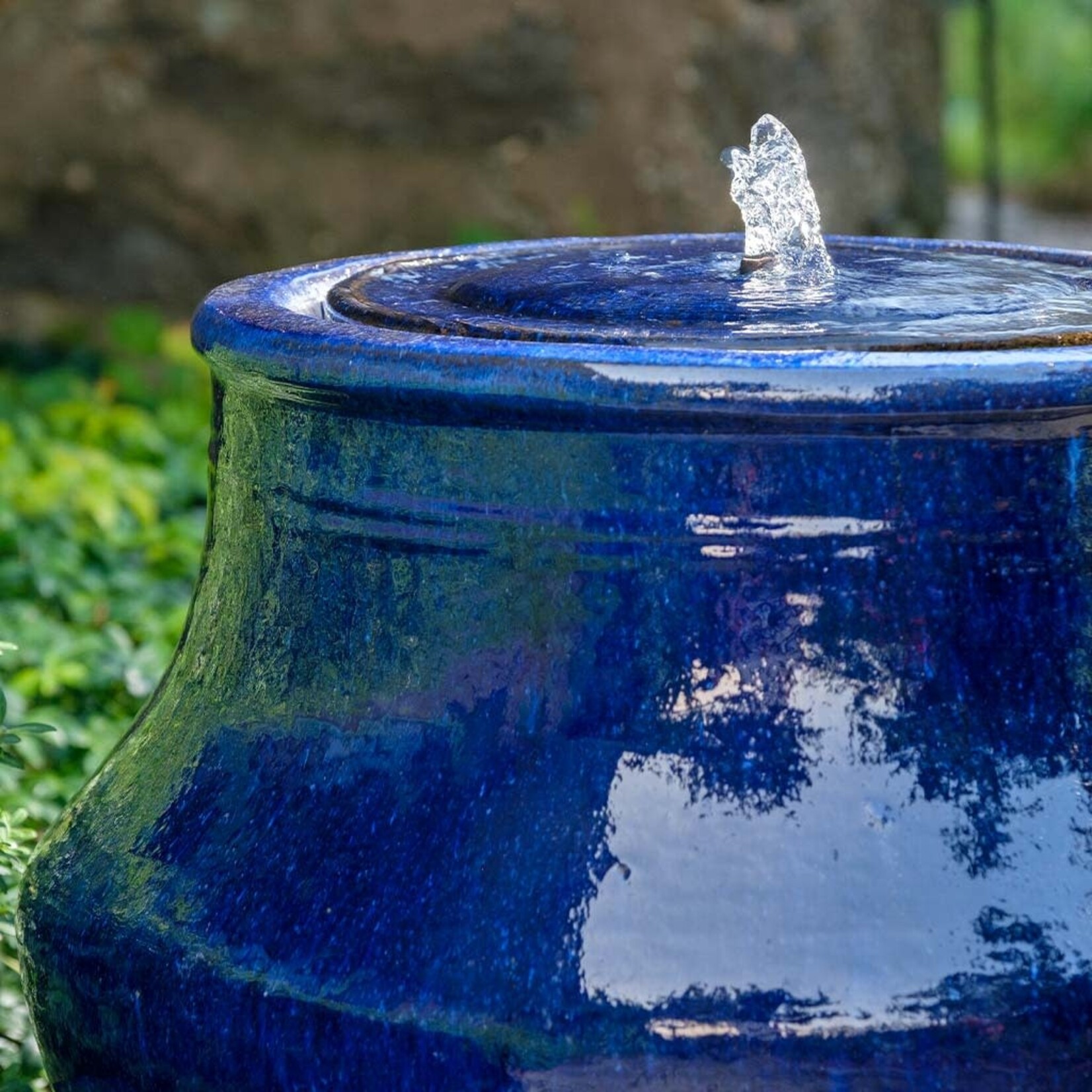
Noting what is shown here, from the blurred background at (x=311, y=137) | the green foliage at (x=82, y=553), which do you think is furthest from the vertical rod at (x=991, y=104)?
the green foliage at (x=82, y=553)

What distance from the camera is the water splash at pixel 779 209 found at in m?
1.80

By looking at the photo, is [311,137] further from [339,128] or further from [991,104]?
[991,104]

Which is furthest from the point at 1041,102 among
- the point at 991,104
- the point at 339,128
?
the point at 339,128

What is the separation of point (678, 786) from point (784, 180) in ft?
2.48

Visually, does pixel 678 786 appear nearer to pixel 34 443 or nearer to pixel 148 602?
pixel 148 602

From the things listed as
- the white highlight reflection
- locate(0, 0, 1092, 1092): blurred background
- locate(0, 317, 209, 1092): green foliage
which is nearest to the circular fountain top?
the white highlight reflection

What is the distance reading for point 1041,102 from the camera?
12.1 meters

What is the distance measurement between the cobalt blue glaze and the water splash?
31cm

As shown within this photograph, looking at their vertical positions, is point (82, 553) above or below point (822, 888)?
below

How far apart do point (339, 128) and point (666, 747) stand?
12.7 feet

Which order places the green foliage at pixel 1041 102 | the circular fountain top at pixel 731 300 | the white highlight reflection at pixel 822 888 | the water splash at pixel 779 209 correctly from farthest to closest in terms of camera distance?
1. the green foliage at pixel 1041 102
2. the water splash at pixel 779 209
3. the circular fountain top at pixel 731 300
4. the white highlight reflection at pixel 822 888

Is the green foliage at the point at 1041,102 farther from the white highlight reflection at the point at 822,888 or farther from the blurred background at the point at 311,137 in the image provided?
the white highlight reflection at the point at 822,888

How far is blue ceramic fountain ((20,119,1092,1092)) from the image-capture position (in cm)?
133

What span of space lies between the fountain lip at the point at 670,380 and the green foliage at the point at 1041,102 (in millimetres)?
10357
